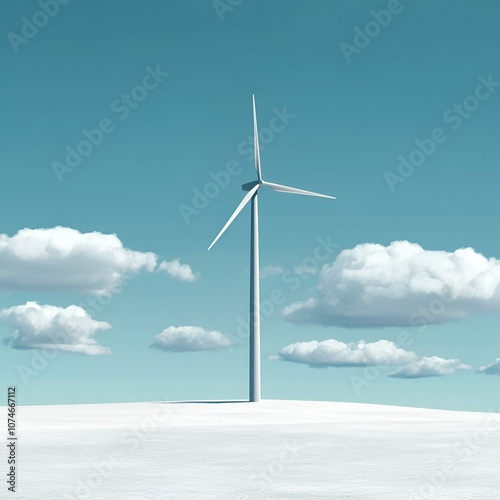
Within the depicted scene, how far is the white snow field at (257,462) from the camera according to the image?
16.5 meters

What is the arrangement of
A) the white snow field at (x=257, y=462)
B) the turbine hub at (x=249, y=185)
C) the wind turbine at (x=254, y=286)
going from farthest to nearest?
the turbine hub at (x=249, y=185)
the wind turbine at (x=254, y=286)
the white snow field at (x=257, y=462)

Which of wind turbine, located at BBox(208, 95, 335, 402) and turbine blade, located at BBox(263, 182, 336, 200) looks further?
turbine blade, located at BBox(263, 182, 336, 200)

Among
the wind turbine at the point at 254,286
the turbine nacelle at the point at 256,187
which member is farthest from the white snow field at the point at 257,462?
the turbine nacelle at the point at 256,187

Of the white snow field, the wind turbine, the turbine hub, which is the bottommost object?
the white snow field

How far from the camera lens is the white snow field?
1653 cm

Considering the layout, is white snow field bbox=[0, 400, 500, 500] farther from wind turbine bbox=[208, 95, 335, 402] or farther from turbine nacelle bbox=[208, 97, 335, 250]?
turbine nacelle bbox=[208, 97, 335, 250]

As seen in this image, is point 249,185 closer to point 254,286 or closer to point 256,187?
point 256,187

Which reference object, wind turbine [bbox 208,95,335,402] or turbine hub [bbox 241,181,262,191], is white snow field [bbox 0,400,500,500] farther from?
turbine hub [bbox 241,181,262,191]

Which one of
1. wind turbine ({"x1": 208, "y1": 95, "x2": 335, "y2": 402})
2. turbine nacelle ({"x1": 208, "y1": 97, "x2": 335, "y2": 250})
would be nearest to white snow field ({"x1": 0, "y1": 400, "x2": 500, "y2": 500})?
wind turbine ({"x1": 208, "y1": 95, "x2": 335, "y2": 402})

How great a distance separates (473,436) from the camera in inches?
1175

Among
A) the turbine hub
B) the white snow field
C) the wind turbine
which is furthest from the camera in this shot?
the turbine hub

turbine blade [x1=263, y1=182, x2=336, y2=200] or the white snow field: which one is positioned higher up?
turbine blade [x1=263, y1=182, x2=336, y2=200]

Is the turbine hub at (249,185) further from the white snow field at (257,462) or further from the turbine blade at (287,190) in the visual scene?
the white snow field at (257,462)

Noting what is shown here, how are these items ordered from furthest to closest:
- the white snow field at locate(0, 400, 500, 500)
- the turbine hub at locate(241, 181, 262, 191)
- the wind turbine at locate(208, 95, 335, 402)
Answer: the turbine hub at locate(241, 181, 262, 191), the wind turbine at locate(208, 95, 335, 402), the white snow field at locate(0, 400, 500, 500)
